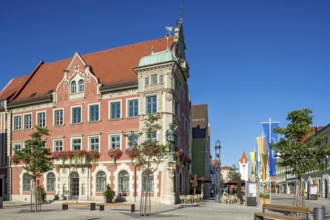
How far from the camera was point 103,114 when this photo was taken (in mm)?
39500

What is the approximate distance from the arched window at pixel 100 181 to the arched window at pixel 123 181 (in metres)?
1.70

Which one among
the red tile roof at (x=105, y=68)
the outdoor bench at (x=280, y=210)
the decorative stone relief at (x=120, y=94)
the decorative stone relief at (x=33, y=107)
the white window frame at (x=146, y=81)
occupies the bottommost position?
the outdoor bench at (x=280, y=210)

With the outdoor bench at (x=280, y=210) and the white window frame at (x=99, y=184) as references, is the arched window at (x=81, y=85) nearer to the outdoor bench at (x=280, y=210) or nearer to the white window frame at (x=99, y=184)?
the white window frame at (x=99, y=184)

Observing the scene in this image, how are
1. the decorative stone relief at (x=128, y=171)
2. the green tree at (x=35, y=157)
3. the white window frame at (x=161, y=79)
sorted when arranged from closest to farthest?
the green tree at (x=35, y=157)
the white window frame at (x=161, y=79)
the decorative stone relief at (x=128, y=171)

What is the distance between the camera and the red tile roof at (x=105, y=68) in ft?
133

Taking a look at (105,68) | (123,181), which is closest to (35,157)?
(123,181)

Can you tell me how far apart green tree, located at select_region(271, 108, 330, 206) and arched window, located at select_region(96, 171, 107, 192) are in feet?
65.4

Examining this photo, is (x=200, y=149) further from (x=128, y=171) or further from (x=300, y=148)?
(x=300, y=148)

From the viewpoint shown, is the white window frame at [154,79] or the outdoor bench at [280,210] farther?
the white window frame at [154,79]

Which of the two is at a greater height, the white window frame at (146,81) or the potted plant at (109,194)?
the white window frame at (146,81)

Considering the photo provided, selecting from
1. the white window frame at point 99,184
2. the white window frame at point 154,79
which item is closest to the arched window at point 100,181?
the white window frame at point 99,184

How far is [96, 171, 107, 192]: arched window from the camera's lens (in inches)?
1518

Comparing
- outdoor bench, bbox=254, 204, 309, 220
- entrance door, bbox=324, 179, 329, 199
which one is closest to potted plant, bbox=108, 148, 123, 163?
outdoor bench, bbox=254, 204, 309, 220

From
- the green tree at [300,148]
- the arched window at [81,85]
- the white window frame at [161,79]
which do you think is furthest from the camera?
the arched window at [81,85]
